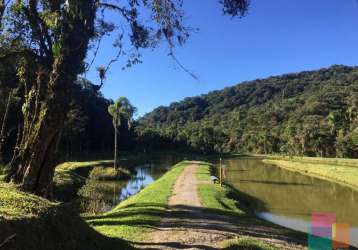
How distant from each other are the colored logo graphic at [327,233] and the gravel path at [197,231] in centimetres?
150

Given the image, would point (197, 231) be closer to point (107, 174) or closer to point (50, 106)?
point (50, 106)

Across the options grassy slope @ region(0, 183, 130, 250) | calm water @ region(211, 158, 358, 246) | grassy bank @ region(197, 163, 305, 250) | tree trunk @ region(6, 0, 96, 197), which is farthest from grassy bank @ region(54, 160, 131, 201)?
grassy slope @ region(0, 183, 130, 250)

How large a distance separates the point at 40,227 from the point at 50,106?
4293mm

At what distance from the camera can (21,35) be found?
14414mm

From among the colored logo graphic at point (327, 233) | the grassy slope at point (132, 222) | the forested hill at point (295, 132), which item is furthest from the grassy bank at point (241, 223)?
the forested hill at point (295, 132)

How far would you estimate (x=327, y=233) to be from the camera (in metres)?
20.7

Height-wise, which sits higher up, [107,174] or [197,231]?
[107,174]

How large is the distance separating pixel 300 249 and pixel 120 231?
5.60 m

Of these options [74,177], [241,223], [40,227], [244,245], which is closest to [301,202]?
[241,223]

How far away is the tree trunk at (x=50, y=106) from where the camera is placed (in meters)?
10.7

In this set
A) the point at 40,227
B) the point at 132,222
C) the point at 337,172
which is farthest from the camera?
the point at 337,172

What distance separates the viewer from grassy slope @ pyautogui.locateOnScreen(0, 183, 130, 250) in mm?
6423

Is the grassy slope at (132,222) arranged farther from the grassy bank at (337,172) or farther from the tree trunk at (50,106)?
the grassy bank at (337,172)

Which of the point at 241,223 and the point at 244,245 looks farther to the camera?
the point at 241,223
